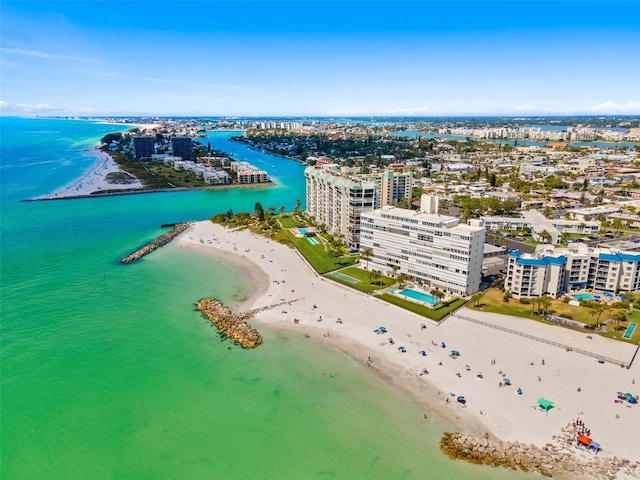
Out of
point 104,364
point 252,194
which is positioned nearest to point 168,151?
point 252,194

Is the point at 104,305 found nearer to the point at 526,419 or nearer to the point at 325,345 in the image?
the point at 325,345

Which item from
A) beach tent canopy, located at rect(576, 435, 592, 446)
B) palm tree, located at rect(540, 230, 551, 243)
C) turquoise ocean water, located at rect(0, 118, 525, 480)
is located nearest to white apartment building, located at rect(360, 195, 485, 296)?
turquoise ocean water, located at rect(0, 118, 525, 480)

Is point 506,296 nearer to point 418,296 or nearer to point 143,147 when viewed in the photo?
point 418,296

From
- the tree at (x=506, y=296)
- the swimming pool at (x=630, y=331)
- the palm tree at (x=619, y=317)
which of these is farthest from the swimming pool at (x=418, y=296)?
the swimming pool at (x=630, y=331)

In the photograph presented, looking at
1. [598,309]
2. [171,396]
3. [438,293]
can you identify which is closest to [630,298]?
[598,309]

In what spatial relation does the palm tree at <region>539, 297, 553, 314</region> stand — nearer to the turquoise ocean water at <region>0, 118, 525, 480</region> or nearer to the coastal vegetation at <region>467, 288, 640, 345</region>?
the coastal vegetation at <region>467, 288, 640, 345</region>
